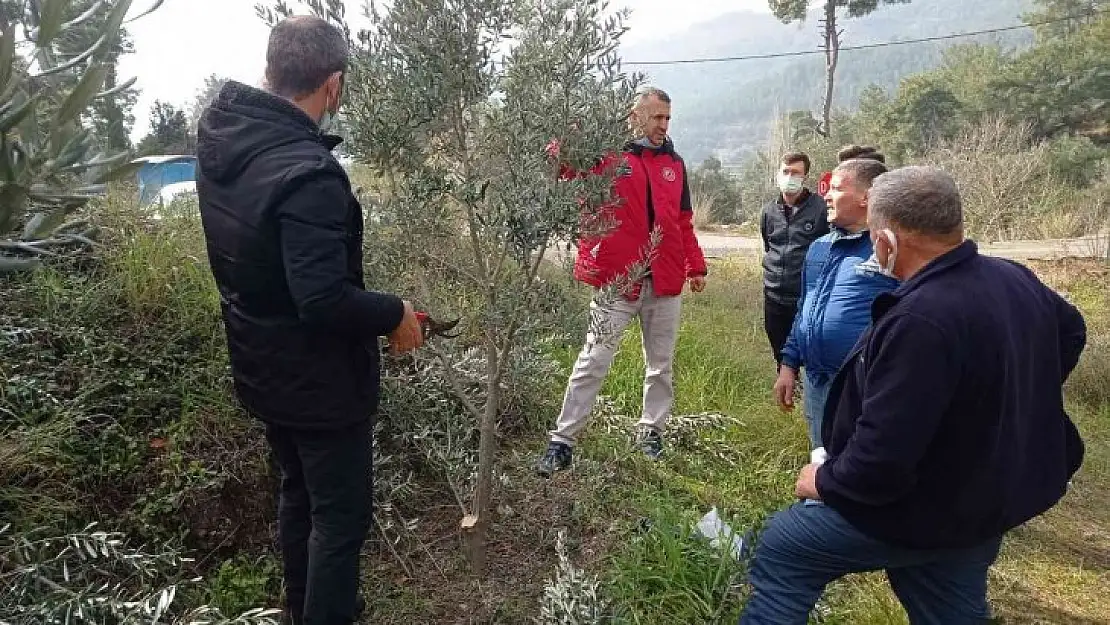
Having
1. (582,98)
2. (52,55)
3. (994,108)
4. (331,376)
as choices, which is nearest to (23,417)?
(52,55)

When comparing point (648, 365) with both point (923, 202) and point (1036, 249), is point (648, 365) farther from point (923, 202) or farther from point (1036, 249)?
point (1036, 249)

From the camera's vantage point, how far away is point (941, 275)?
1.65 meters

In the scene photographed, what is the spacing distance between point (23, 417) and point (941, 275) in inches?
124

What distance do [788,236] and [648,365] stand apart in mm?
1130

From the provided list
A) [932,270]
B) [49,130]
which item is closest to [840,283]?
[932,270]

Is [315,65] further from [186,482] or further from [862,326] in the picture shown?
[862,326]

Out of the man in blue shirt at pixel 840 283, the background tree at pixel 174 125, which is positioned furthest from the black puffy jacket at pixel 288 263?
the background tree at pixel 174 125

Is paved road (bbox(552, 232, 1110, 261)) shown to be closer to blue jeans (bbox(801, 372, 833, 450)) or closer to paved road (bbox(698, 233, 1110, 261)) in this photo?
paved road (bbox(698, 233, 1110, 261))

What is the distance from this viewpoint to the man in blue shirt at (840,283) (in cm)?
252

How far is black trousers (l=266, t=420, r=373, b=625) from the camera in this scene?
2.00m

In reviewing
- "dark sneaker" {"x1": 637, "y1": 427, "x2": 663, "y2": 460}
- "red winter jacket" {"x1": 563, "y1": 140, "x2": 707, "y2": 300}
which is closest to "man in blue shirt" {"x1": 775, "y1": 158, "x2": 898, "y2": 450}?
"red winter jacket" {"x1": 563, "y1": 140, "x2": 707, "y2": 300}

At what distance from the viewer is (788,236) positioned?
4055 millimetres

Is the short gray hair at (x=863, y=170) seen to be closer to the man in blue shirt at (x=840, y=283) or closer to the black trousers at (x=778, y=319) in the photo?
the man in blue shirt at (x=840, y=283)

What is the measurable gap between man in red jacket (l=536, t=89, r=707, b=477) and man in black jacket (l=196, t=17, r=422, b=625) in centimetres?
135
